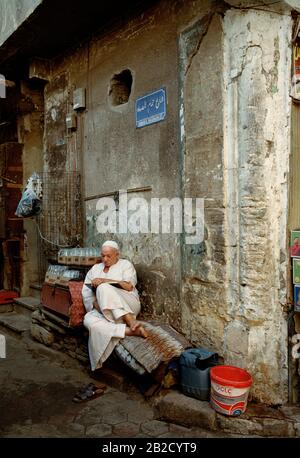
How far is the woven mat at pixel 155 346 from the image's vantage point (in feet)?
11.9

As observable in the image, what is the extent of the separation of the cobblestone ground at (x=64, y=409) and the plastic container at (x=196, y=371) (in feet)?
1.14

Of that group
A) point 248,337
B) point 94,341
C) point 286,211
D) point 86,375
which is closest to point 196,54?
point 286,211

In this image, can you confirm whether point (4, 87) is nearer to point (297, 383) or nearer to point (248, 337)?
point (248, 337)

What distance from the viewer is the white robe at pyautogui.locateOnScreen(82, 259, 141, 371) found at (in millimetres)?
4016

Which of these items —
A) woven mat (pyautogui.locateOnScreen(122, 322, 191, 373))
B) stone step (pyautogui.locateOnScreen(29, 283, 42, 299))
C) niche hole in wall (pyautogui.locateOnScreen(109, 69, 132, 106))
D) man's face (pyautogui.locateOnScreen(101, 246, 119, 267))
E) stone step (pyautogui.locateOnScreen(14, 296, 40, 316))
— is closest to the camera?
woven mat (pyautogui.locateOnScreen(122, 322, 191, 373))

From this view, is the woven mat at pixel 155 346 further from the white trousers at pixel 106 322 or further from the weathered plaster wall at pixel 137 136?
the weathered plaster wall at pixel 137 136

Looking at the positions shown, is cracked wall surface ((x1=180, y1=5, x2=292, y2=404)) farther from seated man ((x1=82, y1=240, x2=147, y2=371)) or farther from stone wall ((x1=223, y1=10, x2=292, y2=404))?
seated man ((x1=82, y1=240, x2=147, y2=371))

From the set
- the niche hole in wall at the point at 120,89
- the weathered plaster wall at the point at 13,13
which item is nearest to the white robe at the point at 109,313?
the niche hole in wall at the point at 120,89

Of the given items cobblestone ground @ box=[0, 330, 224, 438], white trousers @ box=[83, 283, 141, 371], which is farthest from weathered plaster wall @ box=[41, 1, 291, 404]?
cobblestone ground @ box=[0, 330, 224, 438]

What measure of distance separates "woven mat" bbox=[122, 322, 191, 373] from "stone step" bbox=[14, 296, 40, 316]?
11.0 feet
